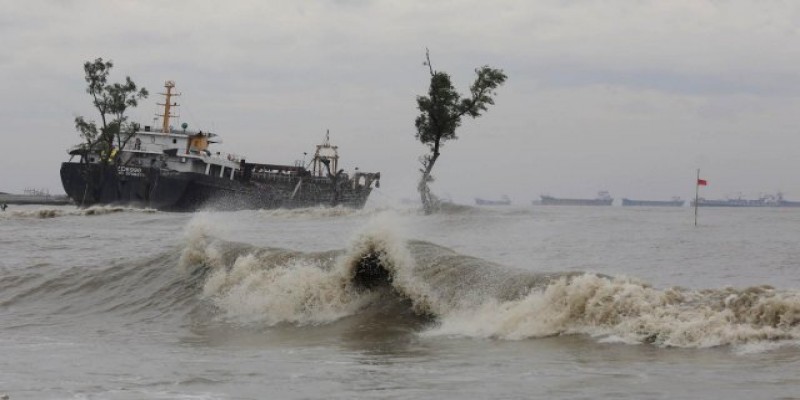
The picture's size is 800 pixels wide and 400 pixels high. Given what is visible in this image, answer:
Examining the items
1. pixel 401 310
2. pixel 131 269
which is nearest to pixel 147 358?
pixel 401 310

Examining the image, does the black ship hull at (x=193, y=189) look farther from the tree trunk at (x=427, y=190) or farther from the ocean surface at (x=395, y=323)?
the ocean surface at (x=395, y=323)

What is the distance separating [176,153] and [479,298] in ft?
202

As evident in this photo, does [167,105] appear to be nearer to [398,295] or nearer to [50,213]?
[50,213]

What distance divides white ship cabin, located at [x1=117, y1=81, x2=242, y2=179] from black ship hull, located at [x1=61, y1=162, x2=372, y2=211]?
1581 mm

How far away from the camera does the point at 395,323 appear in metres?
14.4

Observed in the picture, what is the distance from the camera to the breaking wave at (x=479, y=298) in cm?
1091

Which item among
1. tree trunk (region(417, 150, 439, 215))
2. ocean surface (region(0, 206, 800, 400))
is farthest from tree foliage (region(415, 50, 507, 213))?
ocean surface (region(0, 206, 800, 400))

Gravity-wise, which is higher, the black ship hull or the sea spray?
the black ship hull

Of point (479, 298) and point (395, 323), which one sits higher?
point (479, 298)

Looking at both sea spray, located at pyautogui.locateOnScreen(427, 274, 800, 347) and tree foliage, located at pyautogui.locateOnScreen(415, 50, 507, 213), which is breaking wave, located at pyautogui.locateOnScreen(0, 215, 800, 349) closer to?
sea spray, located at pyautogui.locateOnScreen(427, 274, 800, 347)

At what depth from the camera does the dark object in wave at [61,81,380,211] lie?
68938 millimetres

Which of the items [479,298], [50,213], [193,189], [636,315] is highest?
[193,189]

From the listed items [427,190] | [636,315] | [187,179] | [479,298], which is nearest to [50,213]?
[187,179]

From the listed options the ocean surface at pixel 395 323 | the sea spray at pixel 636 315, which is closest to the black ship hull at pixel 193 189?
the ocean surface at pixel 395 323
